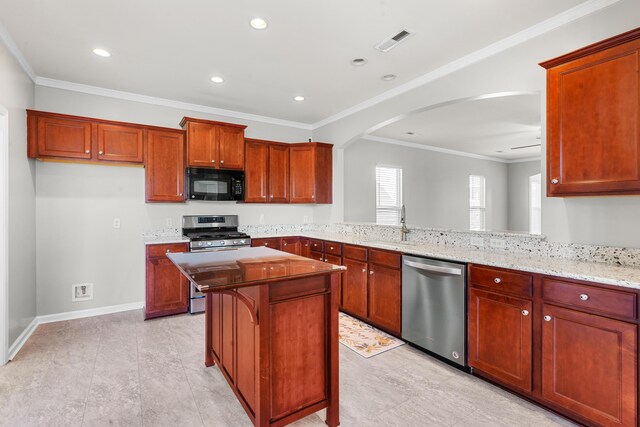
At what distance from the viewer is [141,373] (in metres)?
2.52

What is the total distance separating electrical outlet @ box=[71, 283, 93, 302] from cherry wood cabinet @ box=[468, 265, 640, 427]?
14.0 ft

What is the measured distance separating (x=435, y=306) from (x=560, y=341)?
2.96 feet

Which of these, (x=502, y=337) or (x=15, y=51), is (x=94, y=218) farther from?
(x=502, y=337)

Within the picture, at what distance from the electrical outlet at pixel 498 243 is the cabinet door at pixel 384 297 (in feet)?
2.92

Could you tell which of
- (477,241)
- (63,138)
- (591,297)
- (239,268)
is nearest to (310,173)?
(477,241)

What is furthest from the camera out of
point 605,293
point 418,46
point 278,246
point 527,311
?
point 278,246

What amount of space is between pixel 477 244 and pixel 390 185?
3.99 meters

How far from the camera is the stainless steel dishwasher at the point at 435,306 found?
8.19 ft

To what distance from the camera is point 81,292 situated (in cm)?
380

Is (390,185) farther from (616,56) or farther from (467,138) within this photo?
(616,56)

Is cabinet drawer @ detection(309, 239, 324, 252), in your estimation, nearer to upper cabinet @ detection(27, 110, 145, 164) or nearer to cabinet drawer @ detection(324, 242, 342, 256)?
cabinet drawer @ detection(324, 242, 342, 256)

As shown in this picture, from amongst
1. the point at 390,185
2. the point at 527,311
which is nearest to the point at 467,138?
the point at 390,185

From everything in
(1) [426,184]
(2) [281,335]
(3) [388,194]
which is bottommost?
(2) [281,335]

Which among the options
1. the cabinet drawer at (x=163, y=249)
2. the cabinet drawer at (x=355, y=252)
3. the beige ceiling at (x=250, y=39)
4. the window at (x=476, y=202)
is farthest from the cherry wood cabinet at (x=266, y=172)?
the window at (x=476, y=202)
